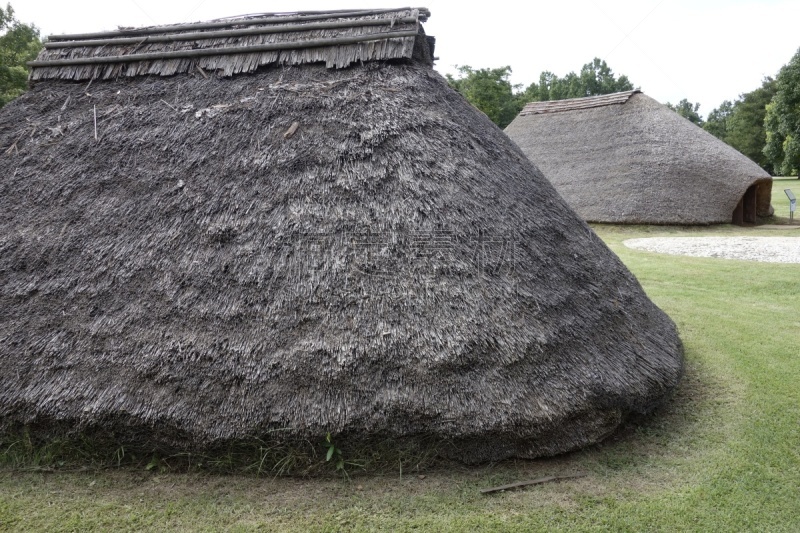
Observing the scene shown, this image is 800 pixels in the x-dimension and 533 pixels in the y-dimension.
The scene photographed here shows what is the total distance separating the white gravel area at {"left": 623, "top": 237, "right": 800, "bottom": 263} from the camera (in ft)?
34.6

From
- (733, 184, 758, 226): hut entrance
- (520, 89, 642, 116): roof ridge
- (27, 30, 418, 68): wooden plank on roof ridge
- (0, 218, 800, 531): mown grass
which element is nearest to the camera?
(0, 218, 800, 531): mown grass

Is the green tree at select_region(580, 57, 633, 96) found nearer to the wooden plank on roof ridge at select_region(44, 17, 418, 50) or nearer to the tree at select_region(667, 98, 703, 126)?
the tree at select_region(667, 98, 703, 126)

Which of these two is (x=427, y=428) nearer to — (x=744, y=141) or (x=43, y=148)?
(x=43, y=148)

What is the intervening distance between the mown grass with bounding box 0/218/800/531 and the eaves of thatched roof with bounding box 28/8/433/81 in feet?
11.5

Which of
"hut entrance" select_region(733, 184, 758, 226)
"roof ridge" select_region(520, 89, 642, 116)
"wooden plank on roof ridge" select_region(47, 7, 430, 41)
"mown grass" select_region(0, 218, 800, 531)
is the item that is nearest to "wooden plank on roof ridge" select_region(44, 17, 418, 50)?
"wooden plank on roof ridge" select_region(47, 7, 430, 41)

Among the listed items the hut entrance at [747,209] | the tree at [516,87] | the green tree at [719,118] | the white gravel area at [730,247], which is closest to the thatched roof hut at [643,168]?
the hut entrance at [747,209]

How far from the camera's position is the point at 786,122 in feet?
96.9

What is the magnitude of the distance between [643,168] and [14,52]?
2520cm

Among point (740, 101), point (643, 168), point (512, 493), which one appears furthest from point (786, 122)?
point (512, 493)

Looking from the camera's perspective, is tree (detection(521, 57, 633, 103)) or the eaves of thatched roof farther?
tree (detection(521, 57, 633, 103))

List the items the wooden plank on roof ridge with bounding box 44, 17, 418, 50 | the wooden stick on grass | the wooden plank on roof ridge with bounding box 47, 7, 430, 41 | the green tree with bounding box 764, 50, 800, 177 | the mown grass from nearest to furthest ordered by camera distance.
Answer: the mown grass, the wooden stick on grass, the wooden plank on roof ridge with bounding box 44, 17, 418, 50, the wooden plank on roof ridge with bounding box 47, 7, 430, 41, the green tree with bounding box 764, 50, 800, 177

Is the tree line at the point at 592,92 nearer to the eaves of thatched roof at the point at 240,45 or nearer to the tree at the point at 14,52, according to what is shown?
the tree at the point at 14,52

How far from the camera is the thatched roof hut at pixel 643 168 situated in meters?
15.3

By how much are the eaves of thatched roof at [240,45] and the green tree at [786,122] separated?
3188 centimetres
